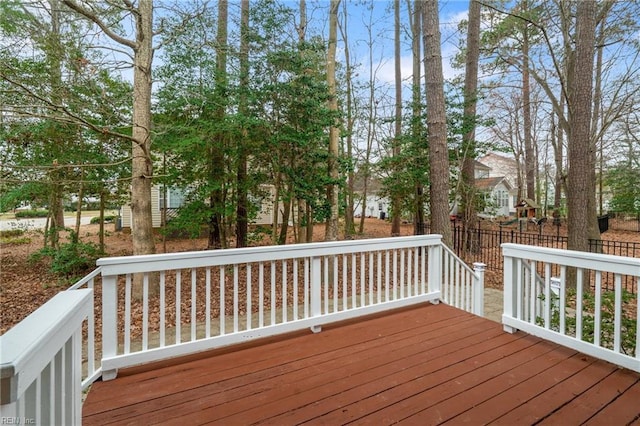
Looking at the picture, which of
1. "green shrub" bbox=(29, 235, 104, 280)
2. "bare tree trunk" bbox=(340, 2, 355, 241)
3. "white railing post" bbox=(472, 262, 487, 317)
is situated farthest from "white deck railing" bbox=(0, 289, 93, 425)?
"bare tree trunk" bbox=(340, 2, 355, 241)

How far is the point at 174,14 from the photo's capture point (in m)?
4.99

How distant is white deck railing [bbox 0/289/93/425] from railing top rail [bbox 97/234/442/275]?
2.72 feet

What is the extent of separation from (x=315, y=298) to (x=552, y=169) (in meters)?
24.4

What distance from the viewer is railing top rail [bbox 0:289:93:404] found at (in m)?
0.75

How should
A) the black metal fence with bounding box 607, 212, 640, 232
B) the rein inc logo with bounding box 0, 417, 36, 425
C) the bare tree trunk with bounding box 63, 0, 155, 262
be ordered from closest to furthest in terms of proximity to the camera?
the rein inc logo with bounding box 0, 417, 36, 425
the bare tree trunk with bounding box 63, 0, 155, 262
the black metal fence with bounding box 607, 212, 640, 232

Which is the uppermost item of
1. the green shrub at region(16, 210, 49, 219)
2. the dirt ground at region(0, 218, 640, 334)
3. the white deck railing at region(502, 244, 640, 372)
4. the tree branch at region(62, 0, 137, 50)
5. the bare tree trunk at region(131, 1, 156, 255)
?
the tree branch at region(62, 0, 137, 50)

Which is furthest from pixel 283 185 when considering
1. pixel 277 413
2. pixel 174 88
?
pixel 277 413

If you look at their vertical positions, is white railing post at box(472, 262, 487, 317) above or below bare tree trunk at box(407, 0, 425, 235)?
below

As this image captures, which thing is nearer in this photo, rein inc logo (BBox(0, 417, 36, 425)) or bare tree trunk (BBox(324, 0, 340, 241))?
rein inc logo (BBox(0, 417, 36, 425))

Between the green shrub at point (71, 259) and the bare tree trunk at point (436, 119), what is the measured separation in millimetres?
7164

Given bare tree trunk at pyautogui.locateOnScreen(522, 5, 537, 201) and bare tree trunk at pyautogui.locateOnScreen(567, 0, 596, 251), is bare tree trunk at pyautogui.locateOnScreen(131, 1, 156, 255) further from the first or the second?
bare tree trunk at pyautogui.locateOnScreen(522, 5, 537, 201)

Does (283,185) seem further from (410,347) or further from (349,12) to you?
(349,12)

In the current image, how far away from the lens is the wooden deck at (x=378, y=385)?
183 centimetres

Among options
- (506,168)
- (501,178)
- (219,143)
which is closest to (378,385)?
(219,143)
